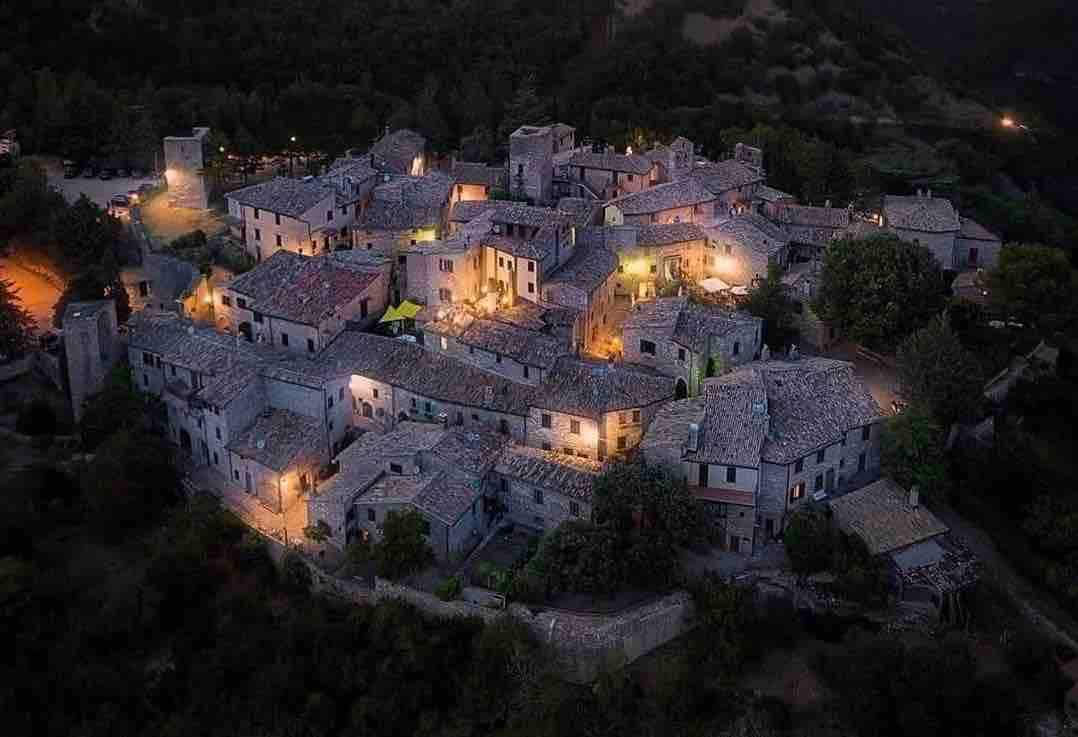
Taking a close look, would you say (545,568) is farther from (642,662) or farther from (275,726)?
(275,726)

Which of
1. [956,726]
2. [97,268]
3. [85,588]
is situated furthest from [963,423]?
[97,268]

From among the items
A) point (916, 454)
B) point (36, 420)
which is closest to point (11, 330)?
point (36, 420)

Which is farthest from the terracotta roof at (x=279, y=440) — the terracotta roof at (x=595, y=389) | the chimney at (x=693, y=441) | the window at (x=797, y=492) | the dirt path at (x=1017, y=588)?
the dirt path at (x=1017, y=588)

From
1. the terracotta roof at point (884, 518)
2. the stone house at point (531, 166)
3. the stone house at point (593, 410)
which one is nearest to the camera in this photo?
the terracotta roof at point (884, 518)

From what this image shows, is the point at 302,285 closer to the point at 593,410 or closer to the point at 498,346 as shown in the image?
the point at 498,346

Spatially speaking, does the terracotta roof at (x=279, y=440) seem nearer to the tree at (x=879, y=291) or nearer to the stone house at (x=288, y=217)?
the stone house at (x=288, y=217)

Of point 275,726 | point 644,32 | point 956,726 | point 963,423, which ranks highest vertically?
point 644,32
